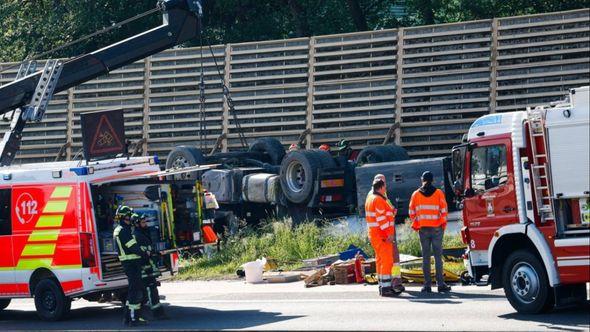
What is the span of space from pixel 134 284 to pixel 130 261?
30cm

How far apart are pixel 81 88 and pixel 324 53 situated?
7492 millimetres

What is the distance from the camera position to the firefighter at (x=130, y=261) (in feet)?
49.4

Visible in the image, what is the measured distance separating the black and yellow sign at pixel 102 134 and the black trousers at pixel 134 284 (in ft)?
6.53

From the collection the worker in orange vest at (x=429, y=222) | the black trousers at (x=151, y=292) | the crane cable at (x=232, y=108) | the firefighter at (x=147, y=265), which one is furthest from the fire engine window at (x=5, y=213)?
the crane cable at (x=232, y=108)

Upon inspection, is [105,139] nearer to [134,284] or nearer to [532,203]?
[134,284]

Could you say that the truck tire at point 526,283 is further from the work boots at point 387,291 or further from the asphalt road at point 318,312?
the work boots at point 387,291

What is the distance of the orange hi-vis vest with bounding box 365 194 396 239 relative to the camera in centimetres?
1627

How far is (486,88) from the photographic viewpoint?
25812 mm

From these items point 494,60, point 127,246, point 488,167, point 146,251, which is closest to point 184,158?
point 494,60

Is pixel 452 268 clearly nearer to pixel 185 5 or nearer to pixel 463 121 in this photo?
pixel 185 5

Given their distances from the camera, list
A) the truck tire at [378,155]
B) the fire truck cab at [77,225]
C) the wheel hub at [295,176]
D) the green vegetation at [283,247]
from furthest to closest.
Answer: the truck tire at [378,155]
the wheel hub at [295,176]
the green vegetation at [283,247]
the fire truck cab at [77,225]

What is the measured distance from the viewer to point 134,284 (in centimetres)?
1513

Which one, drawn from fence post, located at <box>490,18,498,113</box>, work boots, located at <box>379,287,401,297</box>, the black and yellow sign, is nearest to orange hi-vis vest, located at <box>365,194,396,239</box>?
work boots, located at <box>379,287,401,297</box>

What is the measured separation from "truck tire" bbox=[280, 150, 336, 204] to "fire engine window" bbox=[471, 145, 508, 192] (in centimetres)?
833
